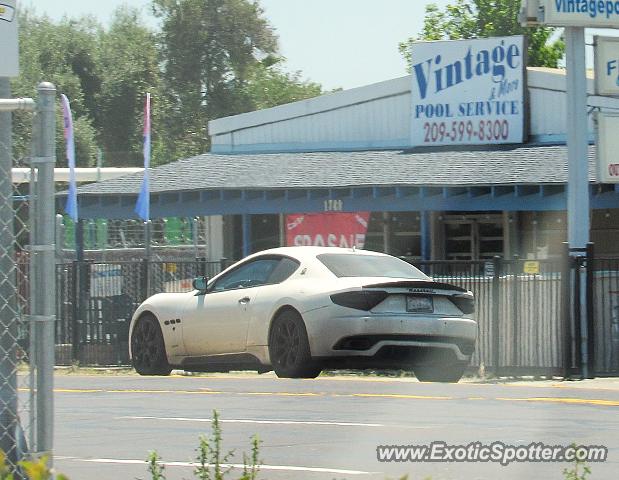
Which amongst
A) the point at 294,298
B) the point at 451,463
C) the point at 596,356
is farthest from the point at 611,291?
the point at 451,463

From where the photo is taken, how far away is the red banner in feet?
102

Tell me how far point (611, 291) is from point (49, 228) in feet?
45.7

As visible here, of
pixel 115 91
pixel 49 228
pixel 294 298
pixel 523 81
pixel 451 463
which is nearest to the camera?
pixel 49 228

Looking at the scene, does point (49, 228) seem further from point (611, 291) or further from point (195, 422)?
point (611, 291)

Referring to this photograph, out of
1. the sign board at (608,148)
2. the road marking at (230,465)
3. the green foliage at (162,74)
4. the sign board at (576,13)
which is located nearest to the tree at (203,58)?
the green foliage at (162,74)

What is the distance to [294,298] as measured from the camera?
15.0 metres

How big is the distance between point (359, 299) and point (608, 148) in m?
11.9

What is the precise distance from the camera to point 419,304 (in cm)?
1509

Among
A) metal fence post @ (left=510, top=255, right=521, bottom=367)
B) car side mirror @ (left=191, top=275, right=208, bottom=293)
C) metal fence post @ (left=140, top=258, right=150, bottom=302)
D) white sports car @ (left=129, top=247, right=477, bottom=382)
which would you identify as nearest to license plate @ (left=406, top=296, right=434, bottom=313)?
white sports car @ (left=129, top=247, right=477, bottom=382)

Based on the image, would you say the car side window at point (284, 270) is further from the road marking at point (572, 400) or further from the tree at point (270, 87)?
the tree at point (270, 87)

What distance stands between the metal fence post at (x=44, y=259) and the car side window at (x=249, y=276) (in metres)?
9.50

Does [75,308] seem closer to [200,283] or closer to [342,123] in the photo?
[200,283]

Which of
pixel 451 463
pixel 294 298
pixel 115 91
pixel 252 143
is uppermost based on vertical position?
pixel 115 91

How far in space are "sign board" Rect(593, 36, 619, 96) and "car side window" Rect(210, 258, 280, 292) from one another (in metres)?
8.78
